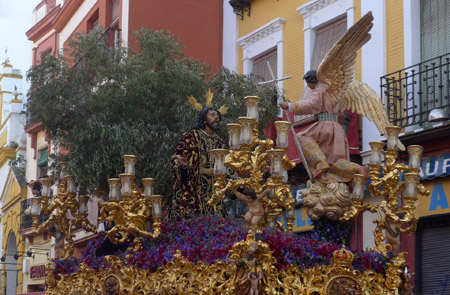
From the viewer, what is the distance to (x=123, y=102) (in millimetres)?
12414

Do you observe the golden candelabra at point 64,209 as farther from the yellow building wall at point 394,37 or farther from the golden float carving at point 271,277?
the yellow building wall at point 394,37

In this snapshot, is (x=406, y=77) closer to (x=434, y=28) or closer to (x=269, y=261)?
(x=434, y=28)

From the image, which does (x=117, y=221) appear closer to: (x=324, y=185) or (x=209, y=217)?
(x=209, y=217)

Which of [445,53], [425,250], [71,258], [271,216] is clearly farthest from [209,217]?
[445,53]

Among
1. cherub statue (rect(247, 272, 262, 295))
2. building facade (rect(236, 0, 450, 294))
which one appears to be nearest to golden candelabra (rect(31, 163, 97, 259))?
building facade (rect(236, 0, 450, 294))

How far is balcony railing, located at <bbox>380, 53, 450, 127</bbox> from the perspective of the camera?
11.0m

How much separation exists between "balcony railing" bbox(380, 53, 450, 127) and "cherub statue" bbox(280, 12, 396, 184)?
8.93 feet

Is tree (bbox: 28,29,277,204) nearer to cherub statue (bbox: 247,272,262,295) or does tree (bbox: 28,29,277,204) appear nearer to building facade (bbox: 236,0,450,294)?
building facade (bbox: 236,0,450,294)

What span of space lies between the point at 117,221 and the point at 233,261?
280 centimetres

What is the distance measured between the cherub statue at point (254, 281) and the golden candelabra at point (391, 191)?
1.24m

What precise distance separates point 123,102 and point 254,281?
6.70 metres

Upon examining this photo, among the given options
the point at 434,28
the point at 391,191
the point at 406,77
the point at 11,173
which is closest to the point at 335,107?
the point at 391,191

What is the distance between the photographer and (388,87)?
11.7 m

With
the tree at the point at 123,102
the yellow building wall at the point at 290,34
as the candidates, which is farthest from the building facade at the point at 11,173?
the tree at the point at 123,102
